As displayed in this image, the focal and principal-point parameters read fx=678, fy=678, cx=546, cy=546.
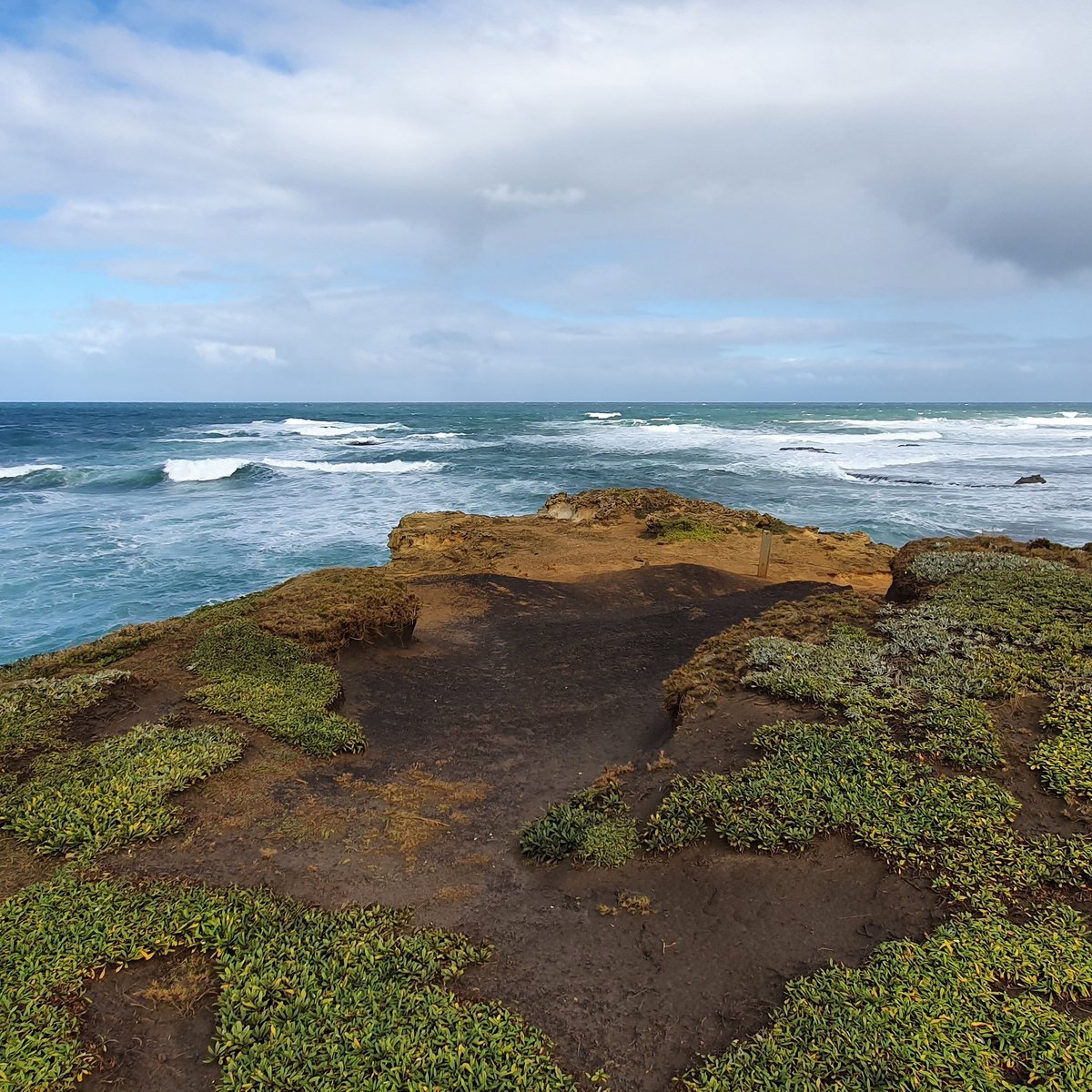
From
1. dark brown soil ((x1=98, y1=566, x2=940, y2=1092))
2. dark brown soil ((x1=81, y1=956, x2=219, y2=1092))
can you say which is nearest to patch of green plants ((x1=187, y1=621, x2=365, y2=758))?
dark brown soil ((x1=98, y1=566, x2=940, y2=1092))

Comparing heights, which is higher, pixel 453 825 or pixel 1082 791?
pixel 1082 791

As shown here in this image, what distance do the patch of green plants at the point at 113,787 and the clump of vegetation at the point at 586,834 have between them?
2.80m

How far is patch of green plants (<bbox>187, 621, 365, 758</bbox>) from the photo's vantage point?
702 cm

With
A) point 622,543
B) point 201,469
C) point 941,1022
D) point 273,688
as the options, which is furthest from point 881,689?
point 201,469

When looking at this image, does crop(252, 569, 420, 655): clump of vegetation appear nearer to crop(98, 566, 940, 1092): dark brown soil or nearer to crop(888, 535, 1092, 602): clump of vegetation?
crop(98, 566, 940, 1092): dark brown soil

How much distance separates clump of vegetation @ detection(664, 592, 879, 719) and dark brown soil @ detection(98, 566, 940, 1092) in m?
0.33

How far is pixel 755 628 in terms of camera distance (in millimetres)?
8555

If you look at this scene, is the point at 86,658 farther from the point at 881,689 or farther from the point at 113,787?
the point at 881,689

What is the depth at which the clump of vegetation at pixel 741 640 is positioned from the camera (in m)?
7.11

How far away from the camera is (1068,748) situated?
532 cm

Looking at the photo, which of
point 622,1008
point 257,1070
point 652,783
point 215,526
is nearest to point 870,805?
point 652,783

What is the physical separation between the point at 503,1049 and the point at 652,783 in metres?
2.62

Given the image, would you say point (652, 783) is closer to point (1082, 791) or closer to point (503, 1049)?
point (503, 1049)

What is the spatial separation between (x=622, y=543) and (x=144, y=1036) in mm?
16087
